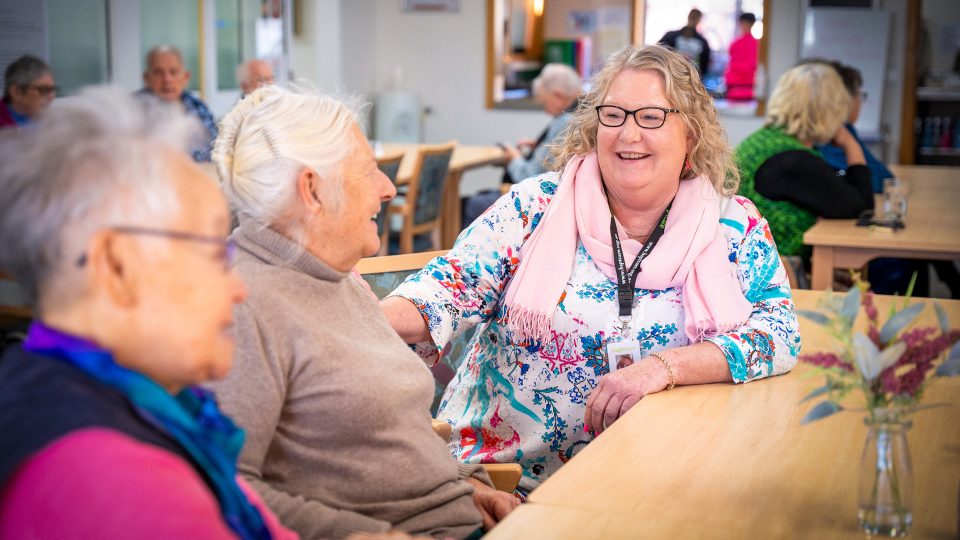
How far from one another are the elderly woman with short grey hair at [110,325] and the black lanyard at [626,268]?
→ 1.28 m

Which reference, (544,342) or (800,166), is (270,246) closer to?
(544,342)

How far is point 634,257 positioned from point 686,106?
35cm

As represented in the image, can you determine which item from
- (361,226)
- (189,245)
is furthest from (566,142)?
(189,245)

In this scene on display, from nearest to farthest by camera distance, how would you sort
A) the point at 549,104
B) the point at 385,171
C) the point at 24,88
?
the point at 385,171 < the point at 24,88 < the point at 549,104

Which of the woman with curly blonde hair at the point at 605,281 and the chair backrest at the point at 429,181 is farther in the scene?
the chair backrest at the point at 429,181

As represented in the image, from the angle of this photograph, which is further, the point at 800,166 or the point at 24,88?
the point at 24,88

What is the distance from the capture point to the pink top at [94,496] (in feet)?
2.65

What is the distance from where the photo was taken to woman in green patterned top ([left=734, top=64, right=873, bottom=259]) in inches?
165

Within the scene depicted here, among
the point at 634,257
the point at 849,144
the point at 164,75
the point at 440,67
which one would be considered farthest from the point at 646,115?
the point at 440,67

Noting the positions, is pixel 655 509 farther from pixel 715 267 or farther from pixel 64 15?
pixel 64 15

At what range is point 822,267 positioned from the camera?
3.92 metres

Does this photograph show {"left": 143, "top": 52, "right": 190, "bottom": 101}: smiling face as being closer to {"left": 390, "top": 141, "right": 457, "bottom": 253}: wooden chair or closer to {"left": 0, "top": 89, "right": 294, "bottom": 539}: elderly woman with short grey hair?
{"left": 390, "top": 141, "right": 457, "bottom": 253}: wooden chair

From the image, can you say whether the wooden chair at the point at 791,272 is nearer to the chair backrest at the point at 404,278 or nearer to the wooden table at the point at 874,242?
the wooden table at the point at 874,242

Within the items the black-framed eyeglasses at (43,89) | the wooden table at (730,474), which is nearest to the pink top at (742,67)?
the black-framed eyeglasses at (43,89)
